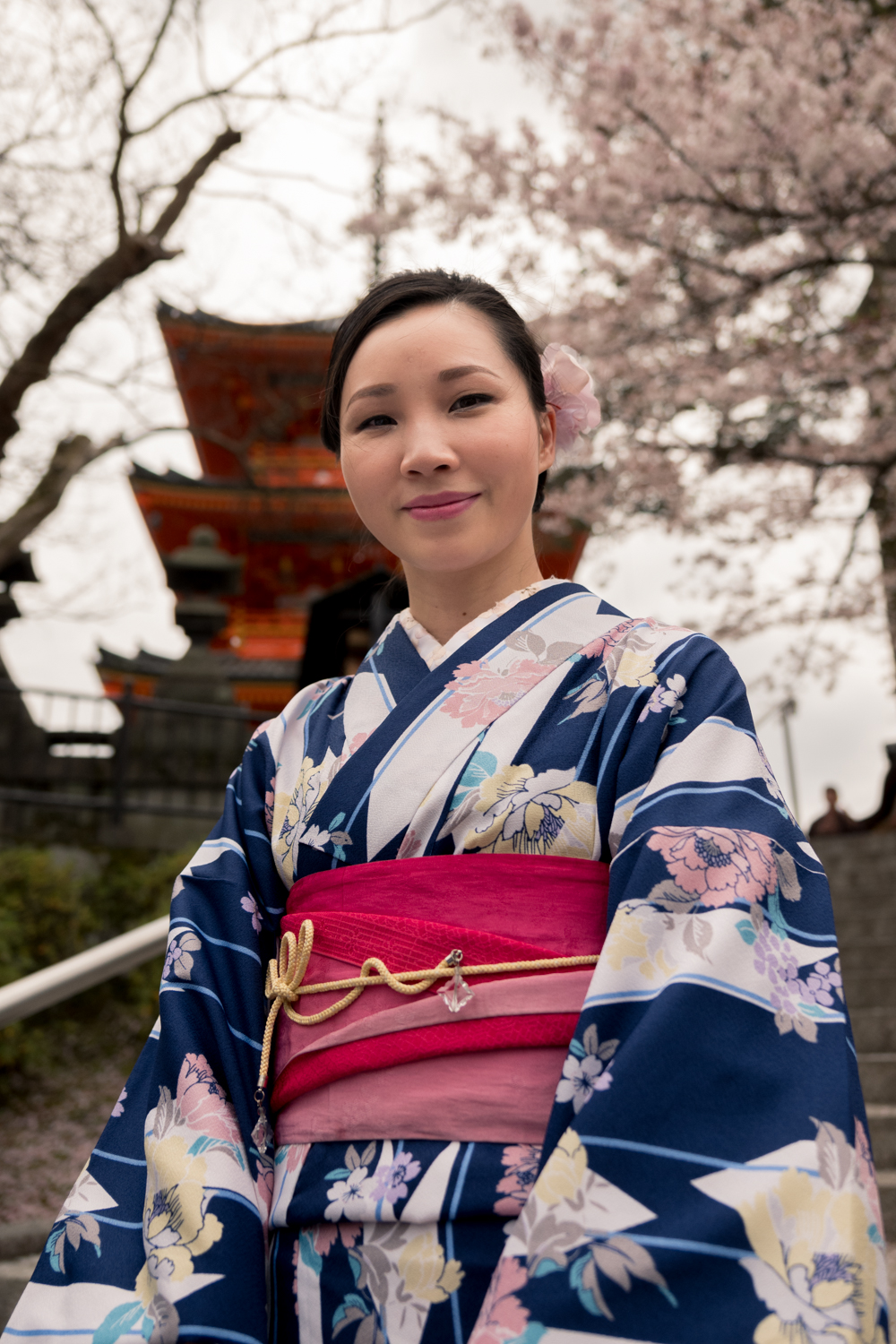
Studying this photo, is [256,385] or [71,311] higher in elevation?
[256,385]

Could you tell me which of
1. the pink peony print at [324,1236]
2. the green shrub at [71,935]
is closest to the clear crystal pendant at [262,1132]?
the pink peony print at [324,1236]

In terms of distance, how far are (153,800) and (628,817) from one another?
7.90 metres

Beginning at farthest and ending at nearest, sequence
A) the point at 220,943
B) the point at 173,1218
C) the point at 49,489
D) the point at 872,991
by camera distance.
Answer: the point at 49,489
the point at 872,991
the point at 220,943
the point at 173,1218

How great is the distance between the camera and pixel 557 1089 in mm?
1002

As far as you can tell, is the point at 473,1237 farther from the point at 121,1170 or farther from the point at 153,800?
the point at 153,800

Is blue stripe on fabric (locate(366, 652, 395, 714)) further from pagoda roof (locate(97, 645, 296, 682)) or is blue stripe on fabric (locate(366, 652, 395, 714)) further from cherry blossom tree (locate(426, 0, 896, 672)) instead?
pagoda roof (locate(97, 645, 296, 682))

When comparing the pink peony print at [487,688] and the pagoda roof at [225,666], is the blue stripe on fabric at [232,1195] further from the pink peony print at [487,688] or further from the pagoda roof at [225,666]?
the pagoda roof at [225,666]

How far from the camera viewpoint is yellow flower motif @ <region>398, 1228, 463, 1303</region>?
1.00 metres

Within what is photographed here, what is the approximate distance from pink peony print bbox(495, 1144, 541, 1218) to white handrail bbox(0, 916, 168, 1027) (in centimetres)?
122

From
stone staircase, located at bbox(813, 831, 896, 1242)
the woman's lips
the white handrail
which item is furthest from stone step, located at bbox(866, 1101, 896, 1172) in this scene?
the woman's lips

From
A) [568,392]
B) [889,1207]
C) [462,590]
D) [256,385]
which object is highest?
[256,385]

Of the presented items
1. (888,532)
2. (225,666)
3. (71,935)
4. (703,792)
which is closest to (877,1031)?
(703,792)

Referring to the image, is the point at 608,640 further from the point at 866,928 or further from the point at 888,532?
the point at 888,532

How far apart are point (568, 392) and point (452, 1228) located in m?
1.17
